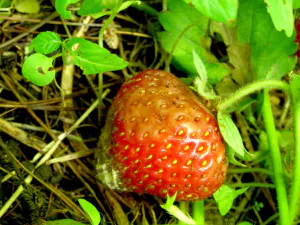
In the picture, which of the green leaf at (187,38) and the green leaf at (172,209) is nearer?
the green leaf at (172,209)

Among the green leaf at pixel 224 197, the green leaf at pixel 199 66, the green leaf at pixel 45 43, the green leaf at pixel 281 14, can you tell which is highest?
the green leaf at pixel 281 14

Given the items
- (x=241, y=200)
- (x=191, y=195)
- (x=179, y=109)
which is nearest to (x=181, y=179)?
(x=191, y=195)

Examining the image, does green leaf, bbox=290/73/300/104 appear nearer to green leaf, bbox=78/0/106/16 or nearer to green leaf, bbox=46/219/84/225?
green leaf, bbox=78/0/106/16

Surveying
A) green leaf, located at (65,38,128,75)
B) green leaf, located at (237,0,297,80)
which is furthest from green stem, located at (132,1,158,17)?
green leaf, located at (65,38,128,75)

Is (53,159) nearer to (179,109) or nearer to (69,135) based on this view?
(69,135)

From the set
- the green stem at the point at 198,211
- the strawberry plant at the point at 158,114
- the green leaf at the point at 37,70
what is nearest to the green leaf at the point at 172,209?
the strawberry plant at the point at 158,114

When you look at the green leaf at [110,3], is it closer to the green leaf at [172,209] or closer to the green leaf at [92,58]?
the green leaf at [92,58]

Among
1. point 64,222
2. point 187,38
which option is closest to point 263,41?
point 187,38
